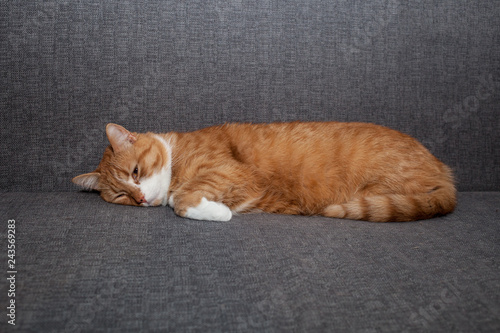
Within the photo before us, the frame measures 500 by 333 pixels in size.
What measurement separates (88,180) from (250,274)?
1119mm

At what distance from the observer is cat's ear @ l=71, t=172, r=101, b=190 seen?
192 centimetres

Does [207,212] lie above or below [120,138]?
below

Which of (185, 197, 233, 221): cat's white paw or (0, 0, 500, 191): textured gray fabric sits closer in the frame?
(185, 197, 233, 221): cat's white paw

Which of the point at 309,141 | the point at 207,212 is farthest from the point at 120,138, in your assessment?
the point at 309,141

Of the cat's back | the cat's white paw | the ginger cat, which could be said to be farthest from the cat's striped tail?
the cat's white paw

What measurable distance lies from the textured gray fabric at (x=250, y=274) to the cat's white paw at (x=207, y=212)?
4cm

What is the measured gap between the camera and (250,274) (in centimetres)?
121

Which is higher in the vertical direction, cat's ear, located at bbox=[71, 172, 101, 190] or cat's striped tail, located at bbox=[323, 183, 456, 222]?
cat's striped tail, located at bbox=[323, 183, 456, 222]

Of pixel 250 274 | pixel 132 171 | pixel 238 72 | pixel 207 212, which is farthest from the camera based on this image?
pixel 238 72

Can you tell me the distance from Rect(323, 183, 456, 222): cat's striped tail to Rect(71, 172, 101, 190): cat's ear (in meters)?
1.11

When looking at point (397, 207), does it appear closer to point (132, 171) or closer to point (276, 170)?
point (276, 170)

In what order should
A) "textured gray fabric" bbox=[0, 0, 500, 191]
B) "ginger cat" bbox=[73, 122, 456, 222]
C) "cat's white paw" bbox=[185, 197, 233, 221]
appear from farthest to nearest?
"textured gray fabric" bbox=[0, 0, 500, 191] < "ginger cat" bbox=[73, 122, 456, 222] < "cat's white paw" bbox=[185, 197, 233, 221]

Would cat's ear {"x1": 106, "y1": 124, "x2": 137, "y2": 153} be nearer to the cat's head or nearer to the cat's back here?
the cat's head

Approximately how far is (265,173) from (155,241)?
69cm
